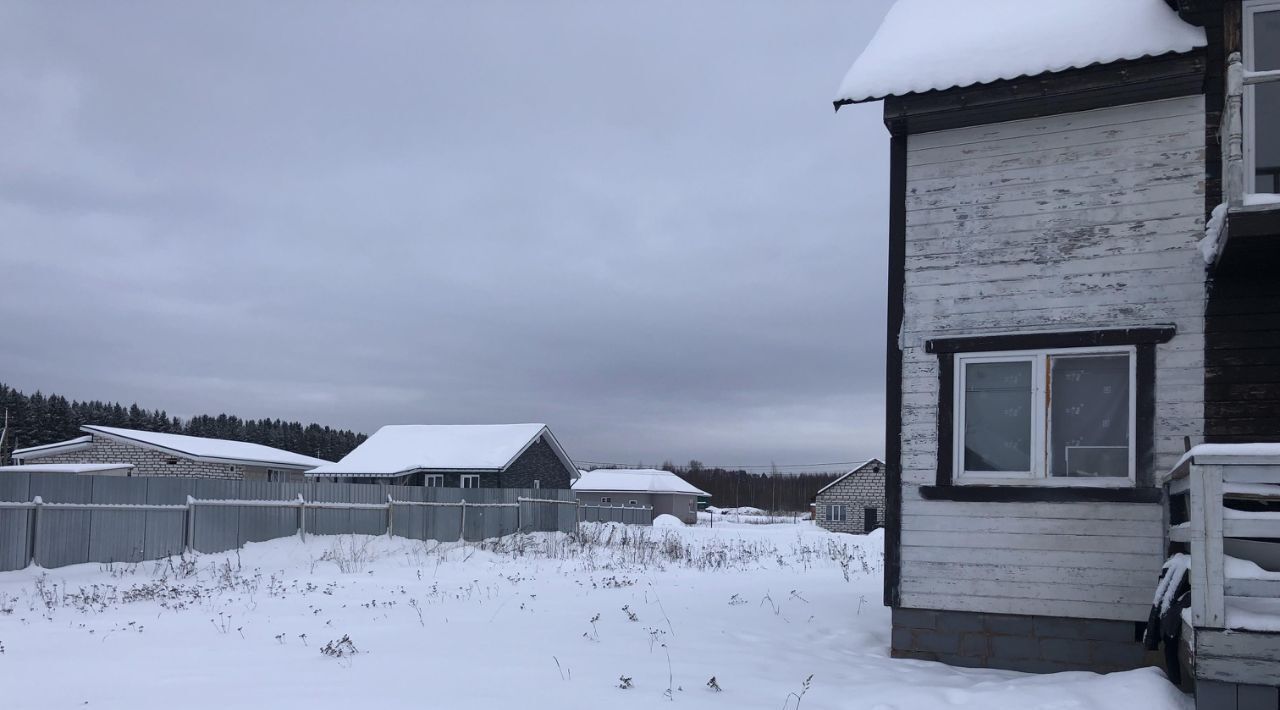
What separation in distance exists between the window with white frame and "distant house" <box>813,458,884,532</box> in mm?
48412

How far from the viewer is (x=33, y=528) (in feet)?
49.6

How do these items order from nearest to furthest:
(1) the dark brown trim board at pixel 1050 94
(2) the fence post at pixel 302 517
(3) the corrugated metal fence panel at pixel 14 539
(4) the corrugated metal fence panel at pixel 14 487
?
(1) the dark brown trim board at pixel 1050 94, (3) the corrugated metal fence panel at pixel 14 539, (4) the corrugated metal fence panel at pixel 14 487, (2) the fence post at pixel 302 517

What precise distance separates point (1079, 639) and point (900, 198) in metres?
4.25

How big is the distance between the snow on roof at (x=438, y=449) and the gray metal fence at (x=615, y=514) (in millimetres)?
3955

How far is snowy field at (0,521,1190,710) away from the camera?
6.50 m

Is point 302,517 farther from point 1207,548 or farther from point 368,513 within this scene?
point 1207,548

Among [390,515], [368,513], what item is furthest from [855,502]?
[368,513]

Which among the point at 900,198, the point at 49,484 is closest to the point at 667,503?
the point at 49,484

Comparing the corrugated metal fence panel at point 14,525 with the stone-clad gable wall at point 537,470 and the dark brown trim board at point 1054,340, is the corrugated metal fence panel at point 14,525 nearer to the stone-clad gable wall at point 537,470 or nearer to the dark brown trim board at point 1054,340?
the dark brown trim board at point 1054,340

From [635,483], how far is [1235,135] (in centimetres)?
6108

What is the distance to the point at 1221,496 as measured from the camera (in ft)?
18.7

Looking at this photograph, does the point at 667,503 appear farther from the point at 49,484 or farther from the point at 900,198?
the point at 900,198

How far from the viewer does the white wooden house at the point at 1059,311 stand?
7.84 metres

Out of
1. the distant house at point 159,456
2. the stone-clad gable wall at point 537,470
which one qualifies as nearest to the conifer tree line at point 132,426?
the distant house at point 159,456
